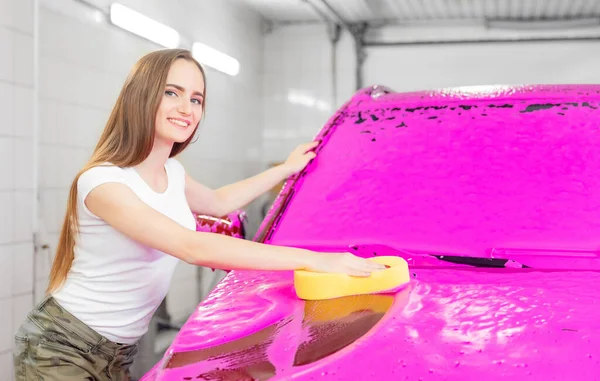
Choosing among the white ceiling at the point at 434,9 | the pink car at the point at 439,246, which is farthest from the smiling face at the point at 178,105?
the white ceiling at the point at 434,9

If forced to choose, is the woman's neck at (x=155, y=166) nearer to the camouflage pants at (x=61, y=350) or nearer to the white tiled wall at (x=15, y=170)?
the camouflage pants at (x=61, y=350)

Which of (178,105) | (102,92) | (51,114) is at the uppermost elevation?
(102,92)

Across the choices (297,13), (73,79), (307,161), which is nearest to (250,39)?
(297,13)

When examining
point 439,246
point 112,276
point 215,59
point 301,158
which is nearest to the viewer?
point 439,246

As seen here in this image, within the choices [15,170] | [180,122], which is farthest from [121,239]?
[15,170]

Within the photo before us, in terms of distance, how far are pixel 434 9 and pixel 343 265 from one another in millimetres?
6939

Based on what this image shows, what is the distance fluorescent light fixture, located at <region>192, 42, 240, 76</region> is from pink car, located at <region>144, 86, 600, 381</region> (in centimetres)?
450

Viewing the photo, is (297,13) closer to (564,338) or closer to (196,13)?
(196,13)

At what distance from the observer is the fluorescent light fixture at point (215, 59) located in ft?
21.0

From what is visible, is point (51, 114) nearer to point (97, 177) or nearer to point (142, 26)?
point (142, 26)

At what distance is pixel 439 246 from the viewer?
5.04 feet

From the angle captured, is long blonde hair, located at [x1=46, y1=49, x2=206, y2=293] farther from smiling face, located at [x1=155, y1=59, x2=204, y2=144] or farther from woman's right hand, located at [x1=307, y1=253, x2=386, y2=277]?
woman's right hand, located at [x1=307, y1=253, x2=386, y2=277]

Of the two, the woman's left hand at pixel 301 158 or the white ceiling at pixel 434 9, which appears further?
the white ceiling at pixel 434 9

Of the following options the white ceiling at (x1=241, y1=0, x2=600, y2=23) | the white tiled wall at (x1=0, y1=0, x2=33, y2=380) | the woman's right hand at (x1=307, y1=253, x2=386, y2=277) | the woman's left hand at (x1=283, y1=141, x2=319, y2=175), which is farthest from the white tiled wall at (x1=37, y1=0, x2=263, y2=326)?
the woman's right hand at (x1=307, y1=253, x2=386, y2=277)
